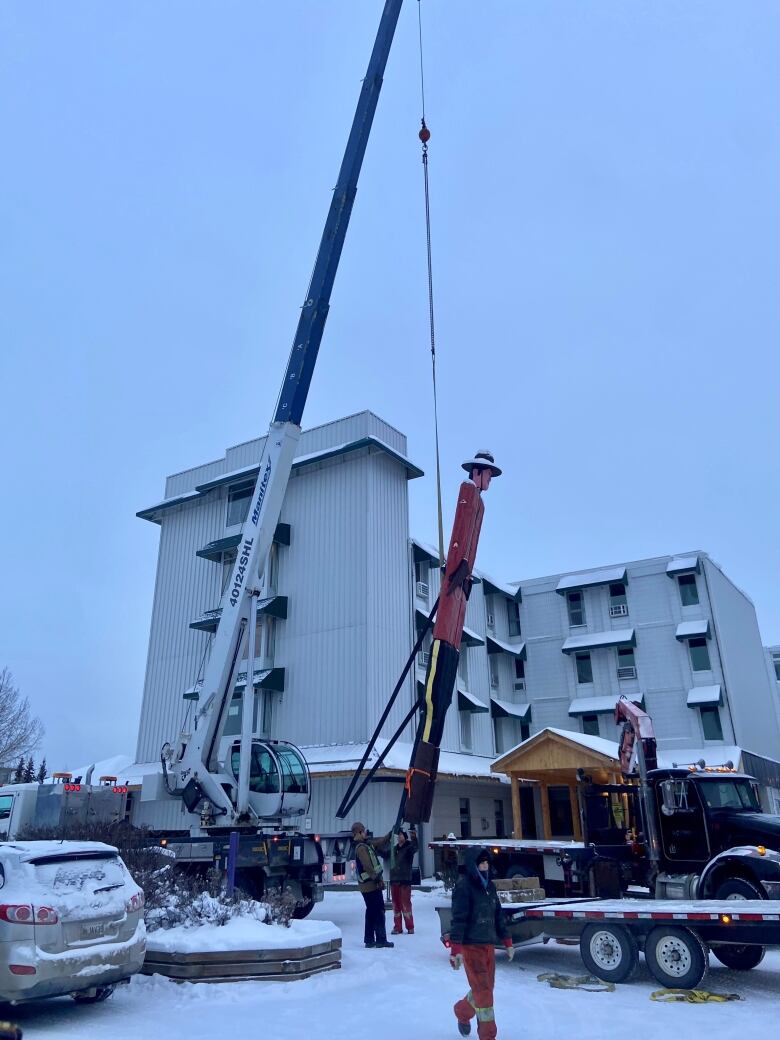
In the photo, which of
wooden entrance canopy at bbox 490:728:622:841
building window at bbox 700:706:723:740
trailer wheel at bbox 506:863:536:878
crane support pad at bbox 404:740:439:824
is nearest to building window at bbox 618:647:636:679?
building window at bbox 700:706:723:740

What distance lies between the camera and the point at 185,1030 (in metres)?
7.68

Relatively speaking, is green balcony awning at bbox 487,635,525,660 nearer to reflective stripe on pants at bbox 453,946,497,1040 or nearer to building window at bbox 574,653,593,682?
building window at bbox 574,653,593,682

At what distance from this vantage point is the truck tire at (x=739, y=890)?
12.1m

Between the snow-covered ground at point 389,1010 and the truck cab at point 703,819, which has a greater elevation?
the truck cab at point 703,819

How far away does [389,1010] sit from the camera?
8398mm

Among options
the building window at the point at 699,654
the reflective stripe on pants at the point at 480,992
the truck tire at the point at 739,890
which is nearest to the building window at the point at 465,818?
the building window at the point at 699,654

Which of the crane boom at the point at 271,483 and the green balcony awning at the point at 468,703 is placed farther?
the green balcony awning at the point at 468,703

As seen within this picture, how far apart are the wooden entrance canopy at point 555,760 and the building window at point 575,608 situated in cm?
1248

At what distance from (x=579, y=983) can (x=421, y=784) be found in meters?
4.37

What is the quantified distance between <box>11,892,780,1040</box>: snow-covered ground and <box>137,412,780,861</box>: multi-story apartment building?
46.8ft

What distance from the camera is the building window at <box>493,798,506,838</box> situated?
3319 cm

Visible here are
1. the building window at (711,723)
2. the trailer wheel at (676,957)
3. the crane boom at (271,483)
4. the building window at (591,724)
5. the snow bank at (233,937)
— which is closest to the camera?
the trailer wheel at (676,957)

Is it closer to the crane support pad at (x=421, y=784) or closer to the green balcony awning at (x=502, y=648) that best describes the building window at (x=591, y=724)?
the green balcony awning at (x=502, y=648)

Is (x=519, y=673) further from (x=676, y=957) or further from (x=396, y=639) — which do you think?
(x=676, y=957)
